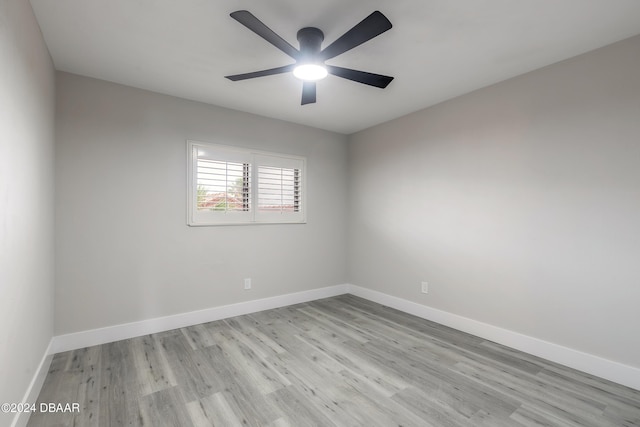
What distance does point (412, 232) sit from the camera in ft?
12.1

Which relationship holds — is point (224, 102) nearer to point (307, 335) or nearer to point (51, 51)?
point (51, 51)

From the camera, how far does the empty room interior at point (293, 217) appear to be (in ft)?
6.05

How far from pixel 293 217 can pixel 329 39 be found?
2396mm

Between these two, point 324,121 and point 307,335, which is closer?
point 307,335

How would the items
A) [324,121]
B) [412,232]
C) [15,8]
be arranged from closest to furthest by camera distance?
[15,8], [412,232], [324,121]

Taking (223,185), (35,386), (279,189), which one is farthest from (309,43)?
(35,386)

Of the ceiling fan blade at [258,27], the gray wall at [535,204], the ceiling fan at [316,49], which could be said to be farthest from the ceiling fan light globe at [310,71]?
the gray wall at [535,204]

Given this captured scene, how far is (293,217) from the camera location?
4.09 metres

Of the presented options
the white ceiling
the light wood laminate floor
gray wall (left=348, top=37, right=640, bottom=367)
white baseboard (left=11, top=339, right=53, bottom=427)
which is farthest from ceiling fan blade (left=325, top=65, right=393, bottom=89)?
white baseboard (left=11, top=339, right=53, bottom=427)

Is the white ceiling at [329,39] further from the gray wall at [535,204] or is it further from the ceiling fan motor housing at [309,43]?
the gray wall at [535,204]

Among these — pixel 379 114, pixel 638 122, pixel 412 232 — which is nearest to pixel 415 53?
pixel 379 114

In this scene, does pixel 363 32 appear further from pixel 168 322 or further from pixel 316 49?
pixel 168 322

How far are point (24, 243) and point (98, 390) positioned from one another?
114 cm

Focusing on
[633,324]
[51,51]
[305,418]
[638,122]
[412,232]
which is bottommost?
[305,418]
